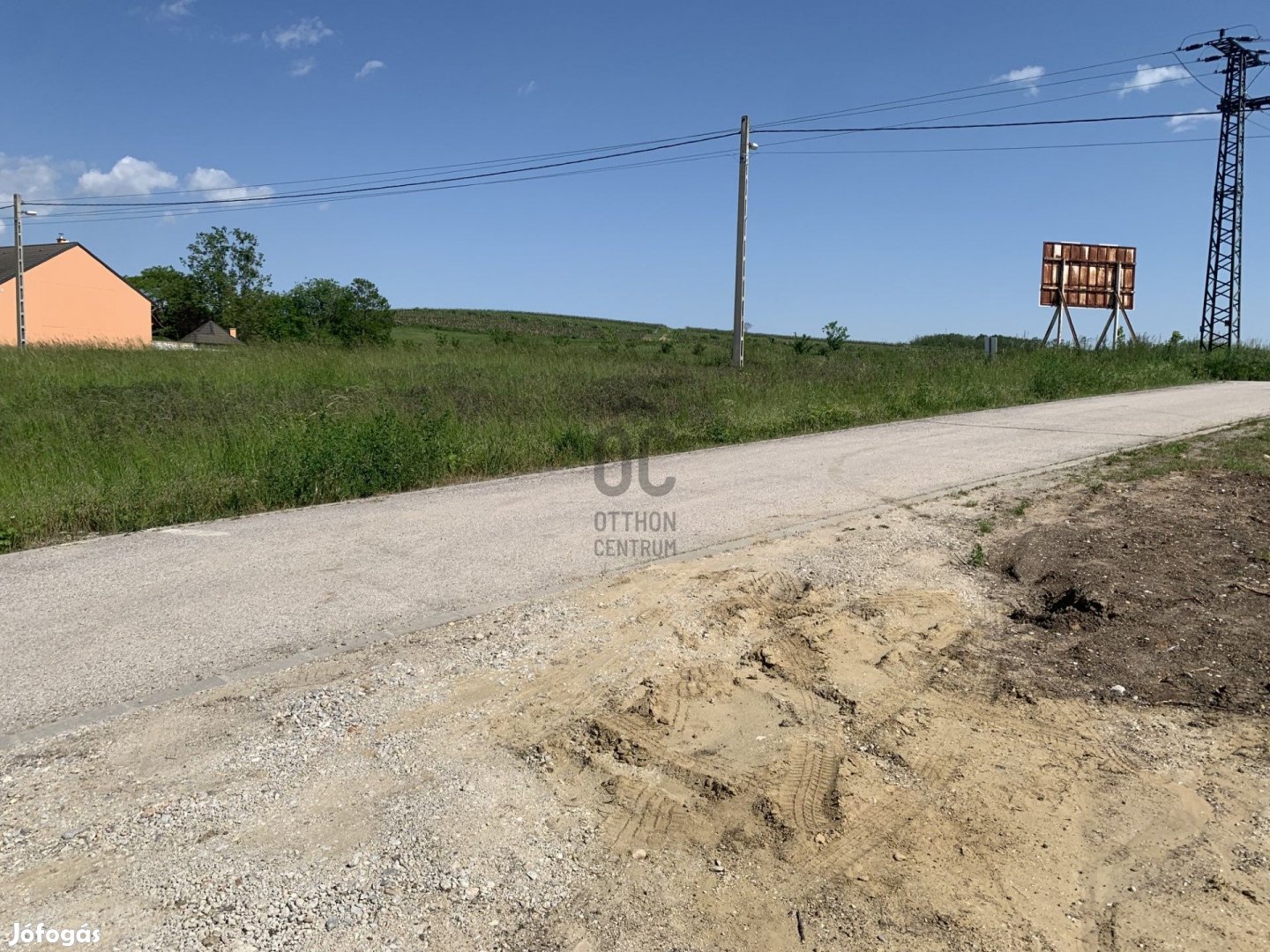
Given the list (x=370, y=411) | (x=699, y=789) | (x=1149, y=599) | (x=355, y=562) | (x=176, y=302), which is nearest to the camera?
(x=699, y=789)

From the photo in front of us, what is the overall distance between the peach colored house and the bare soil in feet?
156

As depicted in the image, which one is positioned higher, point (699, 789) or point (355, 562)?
point (355, 562)

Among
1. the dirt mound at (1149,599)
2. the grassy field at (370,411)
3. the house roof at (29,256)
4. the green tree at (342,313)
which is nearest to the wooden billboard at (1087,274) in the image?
A: the grassy field at (370,411)

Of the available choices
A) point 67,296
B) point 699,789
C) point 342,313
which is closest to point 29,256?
point 67,296

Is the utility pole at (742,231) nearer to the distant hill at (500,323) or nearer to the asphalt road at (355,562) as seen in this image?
the asphalt road at (355,562)

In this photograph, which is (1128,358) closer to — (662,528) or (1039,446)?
(1039,446)

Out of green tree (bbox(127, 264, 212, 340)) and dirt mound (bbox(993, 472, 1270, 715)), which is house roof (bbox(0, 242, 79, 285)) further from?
dirt mound (bbox(993, 472, 1270, 715))

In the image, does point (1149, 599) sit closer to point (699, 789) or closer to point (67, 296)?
point (699, 789)

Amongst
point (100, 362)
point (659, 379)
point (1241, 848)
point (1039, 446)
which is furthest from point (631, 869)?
point (100, 362)

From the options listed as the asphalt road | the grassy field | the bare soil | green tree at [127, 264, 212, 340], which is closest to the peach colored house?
the grassy field

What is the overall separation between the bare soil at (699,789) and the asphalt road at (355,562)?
0.48m

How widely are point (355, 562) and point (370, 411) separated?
7.10m

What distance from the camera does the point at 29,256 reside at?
48.1 m

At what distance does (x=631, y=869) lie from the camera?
3.11 meters
